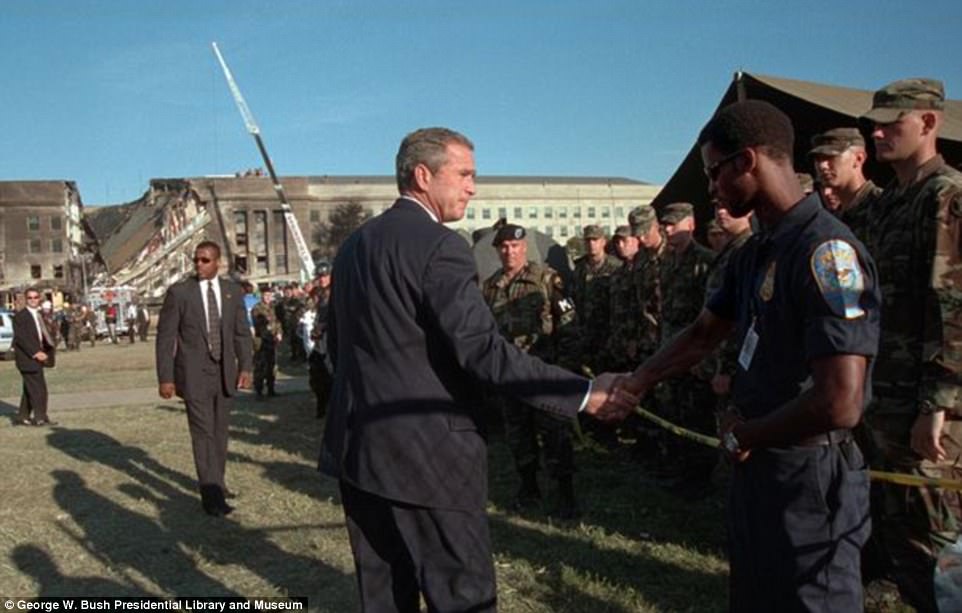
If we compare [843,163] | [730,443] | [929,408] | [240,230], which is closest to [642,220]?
[843,163]

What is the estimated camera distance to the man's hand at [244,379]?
7.04m

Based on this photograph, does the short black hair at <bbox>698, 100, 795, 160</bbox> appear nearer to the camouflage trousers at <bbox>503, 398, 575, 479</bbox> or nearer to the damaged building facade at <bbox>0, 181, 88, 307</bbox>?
the camouflage trousers at <bbox>503, 398, 575, 479</bbox>

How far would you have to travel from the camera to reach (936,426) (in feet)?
9.96

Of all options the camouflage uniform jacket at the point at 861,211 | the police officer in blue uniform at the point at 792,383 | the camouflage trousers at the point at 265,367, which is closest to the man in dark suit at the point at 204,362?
the camouflage uniform jacket at the point at 861,211

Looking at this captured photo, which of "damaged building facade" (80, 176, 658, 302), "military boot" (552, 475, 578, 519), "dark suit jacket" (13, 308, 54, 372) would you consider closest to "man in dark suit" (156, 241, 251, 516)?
"military boot" (552, 475, 578, 519)

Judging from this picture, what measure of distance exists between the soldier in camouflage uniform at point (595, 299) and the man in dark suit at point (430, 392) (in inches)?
222

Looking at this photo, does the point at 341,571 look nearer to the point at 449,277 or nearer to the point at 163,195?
the point at 449,277

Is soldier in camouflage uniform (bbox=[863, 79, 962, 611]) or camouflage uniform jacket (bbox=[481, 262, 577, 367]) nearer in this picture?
soldier in camouflage uniform (bbox=[863, 79, 962, 611])

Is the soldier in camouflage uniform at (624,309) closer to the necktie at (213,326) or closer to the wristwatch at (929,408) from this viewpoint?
the necktie at (213,326)

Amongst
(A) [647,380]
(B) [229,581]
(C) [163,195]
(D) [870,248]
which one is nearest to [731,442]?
(A) [647,380]

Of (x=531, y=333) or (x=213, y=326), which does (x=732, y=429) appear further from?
(x=213, y=326)

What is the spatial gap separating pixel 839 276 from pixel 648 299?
5.37 metres

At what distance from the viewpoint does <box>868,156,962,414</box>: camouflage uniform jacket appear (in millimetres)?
3049

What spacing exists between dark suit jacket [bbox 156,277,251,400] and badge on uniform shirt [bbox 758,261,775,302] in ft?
17.6
